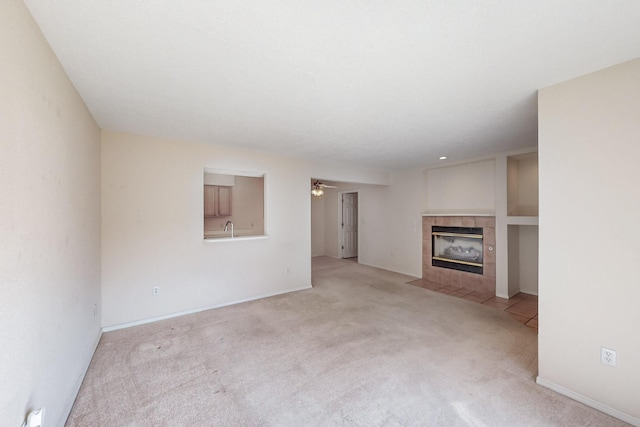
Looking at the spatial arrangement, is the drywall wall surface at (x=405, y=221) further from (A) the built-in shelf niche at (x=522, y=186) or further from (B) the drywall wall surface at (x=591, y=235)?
(B) the drywall wall surface at (x=591, y=235)

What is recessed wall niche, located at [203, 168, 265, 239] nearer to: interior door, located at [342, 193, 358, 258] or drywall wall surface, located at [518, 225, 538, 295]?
interior door, located at [342, 193, 358, 258]

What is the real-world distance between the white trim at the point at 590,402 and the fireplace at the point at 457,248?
9.46 ft

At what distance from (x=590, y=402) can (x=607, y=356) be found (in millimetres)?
381

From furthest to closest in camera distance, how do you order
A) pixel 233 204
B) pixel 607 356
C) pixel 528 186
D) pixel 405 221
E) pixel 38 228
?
pixel 405 221, pixel 233 204, pixel 528 186, pixel 607 356, pixel 38 228

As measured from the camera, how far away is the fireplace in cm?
480

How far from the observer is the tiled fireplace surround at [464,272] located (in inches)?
178

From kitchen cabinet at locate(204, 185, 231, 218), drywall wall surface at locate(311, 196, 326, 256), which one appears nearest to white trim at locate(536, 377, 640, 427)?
kitchen cabinet at locate(204, 185, 231, 218)

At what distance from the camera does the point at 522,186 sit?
4.63m

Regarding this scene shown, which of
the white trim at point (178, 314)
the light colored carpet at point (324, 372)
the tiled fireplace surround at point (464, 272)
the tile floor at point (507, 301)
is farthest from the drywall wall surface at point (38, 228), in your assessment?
the tiled fireplace surround at point (464, 272)

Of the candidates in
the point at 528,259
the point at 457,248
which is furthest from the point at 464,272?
the point at 528,259

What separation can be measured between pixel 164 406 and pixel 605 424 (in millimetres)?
3076

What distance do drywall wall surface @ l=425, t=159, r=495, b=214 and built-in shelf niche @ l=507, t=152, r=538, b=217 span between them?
10.8 inches

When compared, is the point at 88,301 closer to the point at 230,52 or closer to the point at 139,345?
the point at 139,345

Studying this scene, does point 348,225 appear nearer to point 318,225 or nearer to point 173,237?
point 318,225
